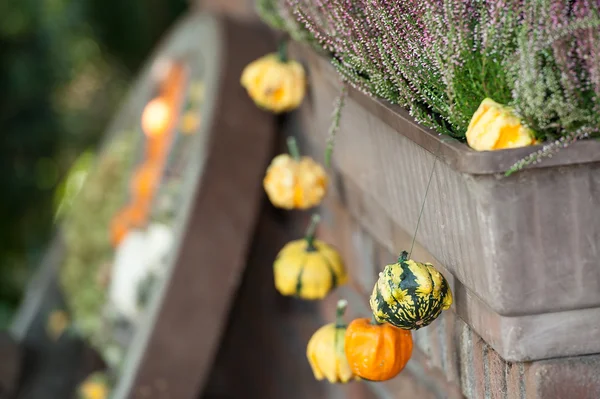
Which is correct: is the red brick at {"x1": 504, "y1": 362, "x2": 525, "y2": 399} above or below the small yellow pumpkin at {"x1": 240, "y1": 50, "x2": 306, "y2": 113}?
below

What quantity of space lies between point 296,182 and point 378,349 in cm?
64

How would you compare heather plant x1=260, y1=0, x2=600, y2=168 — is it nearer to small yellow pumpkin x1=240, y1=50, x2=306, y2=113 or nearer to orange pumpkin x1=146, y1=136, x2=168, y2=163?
small yellow pumpkin x1=240, y1=50, x2=306, y2=113

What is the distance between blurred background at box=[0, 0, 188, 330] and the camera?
5.21 meters

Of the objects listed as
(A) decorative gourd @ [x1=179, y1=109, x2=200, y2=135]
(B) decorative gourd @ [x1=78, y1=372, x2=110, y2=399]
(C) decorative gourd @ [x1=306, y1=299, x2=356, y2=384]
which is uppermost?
(A) decorative gourd @ [x1=179, y1=109, x2=200, y2=135]

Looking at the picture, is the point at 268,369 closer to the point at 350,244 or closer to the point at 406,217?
the point at 350,244

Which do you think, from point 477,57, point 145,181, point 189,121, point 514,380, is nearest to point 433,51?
point 477,57

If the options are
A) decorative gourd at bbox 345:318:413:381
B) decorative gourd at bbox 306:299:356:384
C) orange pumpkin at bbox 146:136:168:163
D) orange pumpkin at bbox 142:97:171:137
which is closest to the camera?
decorative gourd at bbox 345:318:413:381

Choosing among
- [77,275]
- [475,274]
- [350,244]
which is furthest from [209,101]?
[475,274]

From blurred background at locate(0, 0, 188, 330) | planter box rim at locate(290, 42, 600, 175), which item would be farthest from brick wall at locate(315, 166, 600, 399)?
blurred background at locate(0, 0, 188, 330)

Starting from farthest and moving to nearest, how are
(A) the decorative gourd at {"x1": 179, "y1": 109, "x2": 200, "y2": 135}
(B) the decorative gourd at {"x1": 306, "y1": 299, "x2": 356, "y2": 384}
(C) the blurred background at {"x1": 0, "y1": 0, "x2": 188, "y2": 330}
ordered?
(C) the blurred background at {"x1": 0, "y1": 0, "x2": 188, "y2": 330} → (A) the decorative gourd at {"x1": 179, "y1": 109, "x2": 200, "y2": 135} → (B) the decorative gourd at {"x1": 306, "y1": 299, "x2": 356, "y2": 384}

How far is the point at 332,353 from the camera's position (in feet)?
4.96

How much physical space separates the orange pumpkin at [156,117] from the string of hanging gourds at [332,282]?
2.00ft

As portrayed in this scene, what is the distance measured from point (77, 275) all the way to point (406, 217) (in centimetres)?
186

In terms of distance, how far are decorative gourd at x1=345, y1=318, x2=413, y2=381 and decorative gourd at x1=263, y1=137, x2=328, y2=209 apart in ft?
1.86
